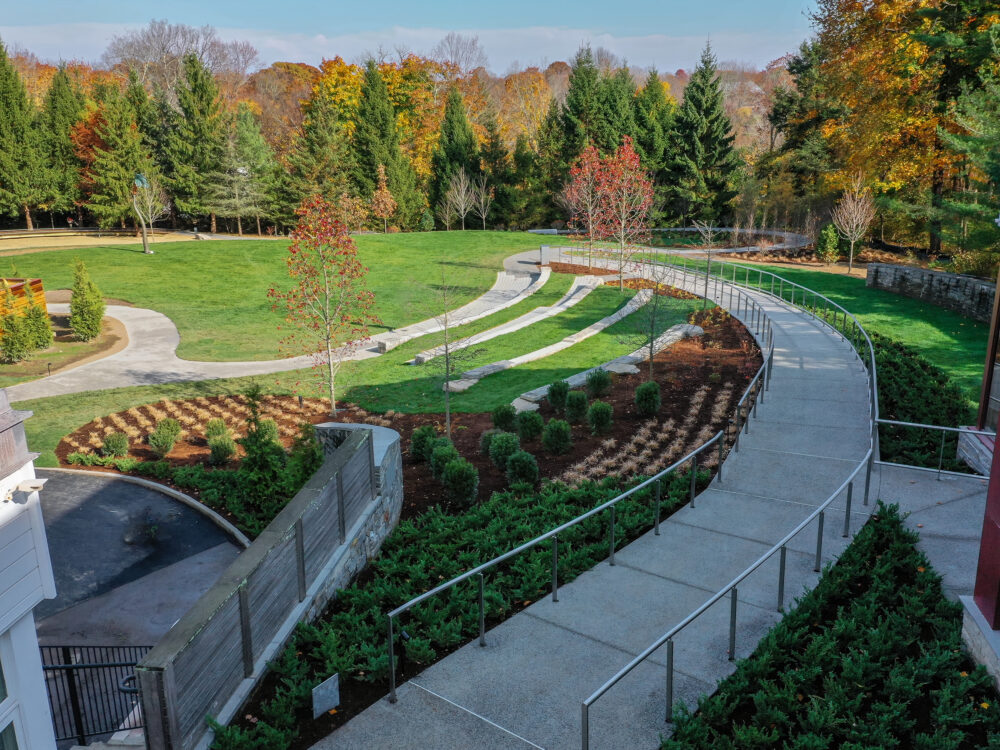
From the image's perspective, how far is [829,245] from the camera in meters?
Answer: 35.0

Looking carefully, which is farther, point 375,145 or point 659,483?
point 375,145

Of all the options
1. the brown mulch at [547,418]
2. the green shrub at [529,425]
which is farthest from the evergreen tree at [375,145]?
the green shrub at [529,425]

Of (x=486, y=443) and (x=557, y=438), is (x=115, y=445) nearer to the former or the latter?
(x=486, y=443)

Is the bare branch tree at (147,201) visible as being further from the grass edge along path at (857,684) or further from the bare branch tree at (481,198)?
the grass edge along path at (857,684)

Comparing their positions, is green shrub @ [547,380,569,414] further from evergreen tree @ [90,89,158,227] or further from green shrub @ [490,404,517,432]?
evergreen tree @ [90,89,158,227]

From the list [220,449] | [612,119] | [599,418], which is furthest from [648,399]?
[612,119]

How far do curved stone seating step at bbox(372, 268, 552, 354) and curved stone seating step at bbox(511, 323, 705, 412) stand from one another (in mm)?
5619

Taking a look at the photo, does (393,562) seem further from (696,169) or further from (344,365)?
(696,169)

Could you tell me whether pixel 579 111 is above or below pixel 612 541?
above

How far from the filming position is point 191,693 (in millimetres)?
5574

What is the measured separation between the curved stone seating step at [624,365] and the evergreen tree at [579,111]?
32.0 meters

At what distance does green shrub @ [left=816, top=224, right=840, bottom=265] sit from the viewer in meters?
35.0

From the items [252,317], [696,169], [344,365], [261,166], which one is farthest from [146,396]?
[696,169]

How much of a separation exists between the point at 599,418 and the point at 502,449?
2356 millimetres
